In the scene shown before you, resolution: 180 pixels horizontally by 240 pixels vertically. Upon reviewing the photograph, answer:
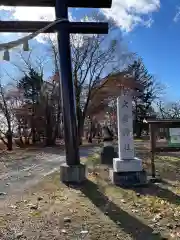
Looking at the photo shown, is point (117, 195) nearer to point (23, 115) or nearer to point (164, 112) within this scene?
point (23, 115)

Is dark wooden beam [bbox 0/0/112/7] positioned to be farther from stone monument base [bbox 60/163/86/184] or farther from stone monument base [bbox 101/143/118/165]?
stone monument base [bbox 101/143/118/165]

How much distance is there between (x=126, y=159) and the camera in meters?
8.48

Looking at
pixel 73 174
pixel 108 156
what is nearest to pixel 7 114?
pixel 108 156

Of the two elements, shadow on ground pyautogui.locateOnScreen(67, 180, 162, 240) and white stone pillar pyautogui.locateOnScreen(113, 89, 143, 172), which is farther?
white stone pillar pyautogui.locateOnScreen(113, 89, 143, 172)

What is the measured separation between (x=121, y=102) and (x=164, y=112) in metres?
53.5

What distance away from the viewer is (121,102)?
886 centimetres

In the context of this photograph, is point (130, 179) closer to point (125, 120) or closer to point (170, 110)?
point (125, 120)

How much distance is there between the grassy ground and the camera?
4707mm

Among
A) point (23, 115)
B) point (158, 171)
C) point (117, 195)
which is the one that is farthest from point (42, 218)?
point (23, 115)

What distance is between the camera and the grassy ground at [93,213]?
471 cm

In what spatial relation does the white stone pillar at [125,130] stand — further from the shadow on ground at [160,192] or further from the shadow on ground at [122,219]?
the shadow on ground at [122,219]

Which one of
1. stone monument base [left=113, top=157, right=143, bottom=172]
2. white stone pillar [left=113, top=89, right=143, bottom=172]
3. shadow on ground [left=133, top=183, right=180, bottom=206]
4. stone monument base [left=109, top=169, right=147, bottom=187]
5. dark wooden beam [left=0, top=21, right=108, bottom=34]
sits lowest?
shadow on ground [left=133, top=183, right=180, bottom=206]

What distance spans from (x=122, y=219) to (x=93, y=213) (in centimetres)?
59

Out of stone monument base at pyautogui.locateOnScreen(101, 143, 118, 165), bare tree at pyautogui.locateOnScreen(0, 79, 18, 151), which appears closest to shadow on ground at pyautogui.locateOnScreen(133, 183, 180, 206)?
stone monument base at pyautogui.locateOnScreen(101, 143, 118, 165)
